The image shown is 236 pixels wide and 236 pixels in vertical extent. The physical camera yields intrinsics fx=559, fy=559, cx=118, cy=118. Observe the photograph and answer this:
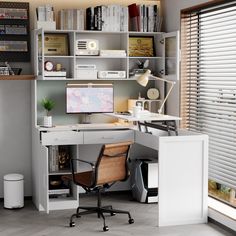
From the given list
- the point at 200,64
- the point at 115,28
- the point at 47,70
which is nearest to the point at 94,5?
the point at 115,28

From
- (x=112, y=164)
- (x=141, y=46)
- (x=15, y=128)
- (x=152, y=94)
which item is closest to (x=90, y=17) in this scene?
(x=141, y=46)

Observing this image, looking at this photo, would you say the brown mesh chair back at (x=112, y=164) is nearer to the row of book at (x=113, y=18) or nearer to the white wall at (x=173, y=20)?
the white wall at (x=173, y=20)

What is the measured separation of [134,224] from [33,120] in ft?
5.63

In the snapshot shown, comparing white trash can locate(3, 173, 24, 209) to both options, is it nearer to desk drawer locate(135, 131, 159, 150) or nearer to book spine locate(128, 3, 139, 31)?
desk drawer locate(135, 131, 159, 150)

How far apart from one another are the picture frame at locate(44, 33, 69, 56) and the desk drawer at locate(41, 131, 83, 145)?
975 mm

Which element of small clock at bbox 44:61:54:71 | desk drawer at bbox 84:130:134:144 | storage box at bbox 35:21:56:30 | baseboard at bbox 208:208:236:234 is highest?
storage box at bbox 35:21:56:30

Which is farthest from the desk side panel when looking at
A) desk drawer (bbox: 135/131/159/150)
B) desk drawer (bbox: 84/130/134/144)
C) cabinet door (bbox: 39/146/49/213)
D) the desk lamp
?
cabinet door (bbox: 39/146/49/213)

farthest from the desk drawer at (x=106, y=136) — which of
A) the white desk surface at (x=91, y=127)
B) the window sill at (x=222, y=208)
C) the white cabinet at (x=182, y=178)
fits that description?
the window sill at (x=222, y=208)

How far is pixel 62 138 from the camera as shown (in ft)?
19.2

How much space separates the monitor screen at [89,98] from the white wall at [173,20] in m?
0.69

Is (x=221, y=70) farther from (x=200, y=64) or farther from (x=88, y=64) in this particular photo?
(x=88, y=64)

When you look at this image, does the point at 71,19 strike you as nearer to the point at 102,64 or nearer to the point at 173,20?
the point at 102,64

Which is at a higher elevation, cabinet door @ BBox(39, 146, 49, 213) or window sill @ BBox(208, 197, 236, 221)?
cabinet door @ BBox(39, 146, 49, 213)

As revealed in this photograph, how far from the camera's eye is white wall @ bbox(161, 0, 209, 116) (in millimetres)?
6219
